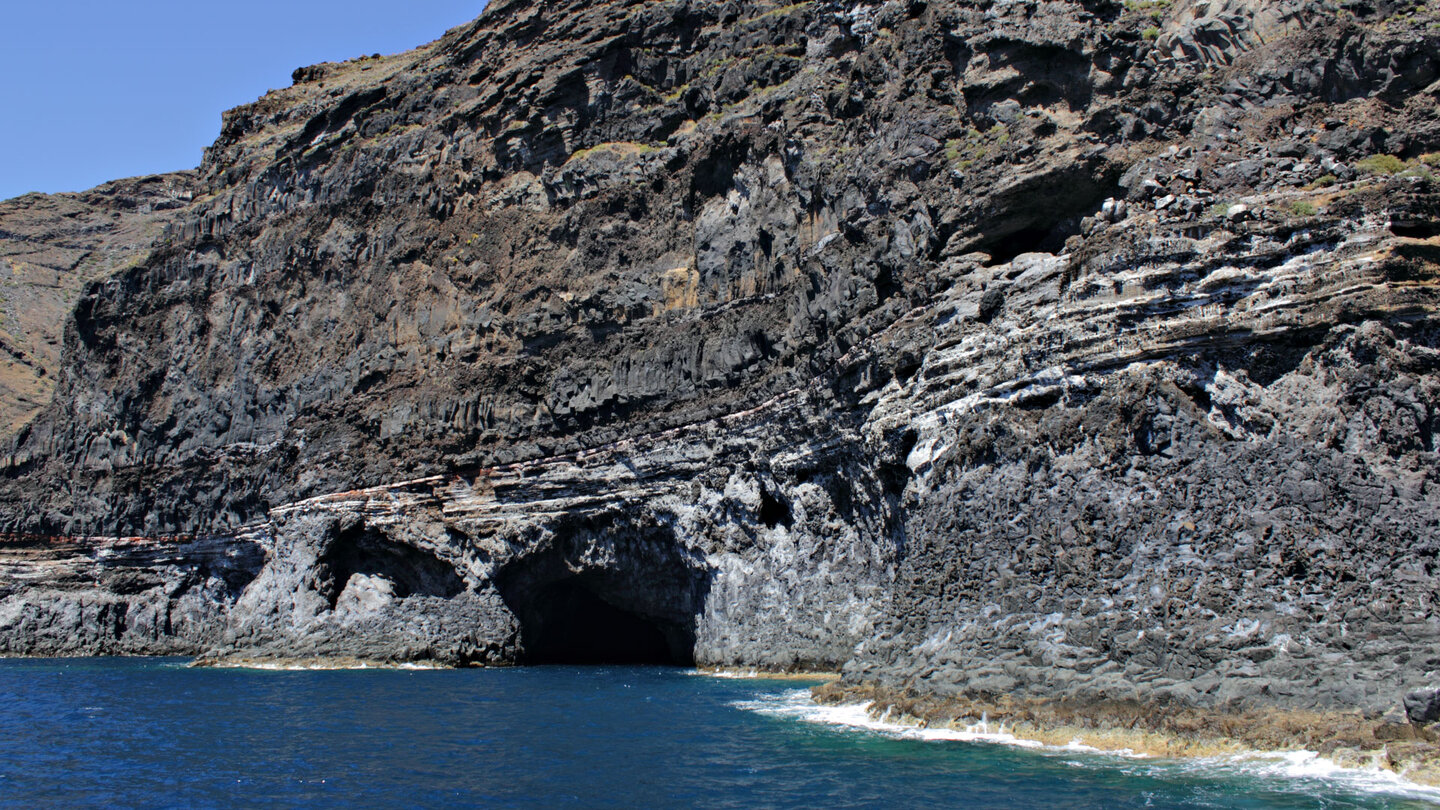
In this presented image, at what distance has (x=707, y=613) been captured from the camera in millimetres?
41500

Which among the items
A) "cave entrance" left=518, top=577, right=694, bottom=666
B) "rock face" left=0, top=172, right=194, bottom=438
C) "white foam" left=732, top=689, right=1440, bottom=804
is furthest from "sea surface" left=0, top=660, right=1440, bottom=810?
"rock face" left=0, top=172, right=194, bottom=438

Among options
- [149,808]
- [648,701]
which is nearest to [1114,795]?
[149,808]

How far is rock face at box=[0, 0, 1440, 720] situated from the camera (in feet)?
67.1

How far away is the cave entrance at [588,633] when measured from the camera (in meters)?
47.9

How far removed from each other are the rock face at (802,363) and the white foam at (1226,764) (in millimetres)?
1408

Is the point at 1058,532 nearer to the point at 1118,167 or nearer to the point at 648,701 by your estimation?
the point at 1118,167

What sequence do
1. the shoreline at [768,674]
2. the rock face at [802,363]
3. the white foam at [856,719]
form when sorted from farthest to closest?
1. the shoreline at [768,674]
2. the rock face at [802,363]
3. the white foam at [856,719]

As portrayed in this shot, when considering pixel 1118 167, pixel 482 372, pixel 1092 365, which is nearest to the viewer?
pixel 1092 365

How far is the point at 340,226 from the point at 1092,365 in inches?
1886

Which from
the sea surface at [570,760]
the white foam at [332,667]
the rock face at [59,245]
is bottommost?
the white foam at [332,667]

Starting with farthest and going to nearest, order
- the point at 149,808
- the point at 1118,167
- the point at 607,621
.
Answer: the point at 607,621 < the point at 1118,167 < the point at 149,808

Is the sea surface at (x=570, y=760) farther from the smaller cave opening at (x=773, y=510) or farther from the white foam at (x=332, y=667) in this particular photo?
the white foam at (x=332, y=667)

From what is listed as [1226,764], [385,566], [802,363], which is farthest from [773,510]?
[1226,764]

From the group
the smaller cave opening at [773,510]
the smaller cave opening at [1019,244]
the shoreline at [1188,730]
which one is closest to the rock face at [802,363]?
the smaller cave opening at [1019,244]
